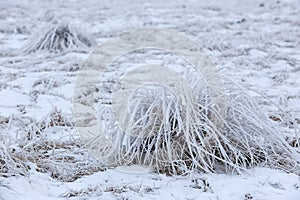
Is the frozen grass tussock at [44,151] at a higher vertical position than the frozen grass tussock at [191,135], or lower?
lower

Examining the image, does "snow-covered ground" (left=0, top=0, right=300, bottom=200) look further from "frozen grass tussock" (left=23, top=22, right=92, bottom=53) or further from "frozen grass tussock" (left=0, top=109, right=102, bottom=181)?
"frozen grass tussock" (left=23, top=22, right=92, bottom=53)

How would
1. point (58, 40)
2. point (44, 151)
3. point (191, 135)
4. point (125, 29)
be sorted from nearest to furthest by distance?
point (191, 135) → point (44, 151) → point (58, 40) → point (125, 29)

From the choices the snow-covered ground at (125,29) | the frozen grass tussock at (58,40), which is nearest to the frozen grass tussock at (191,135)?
the snow-covered ground at (125,29)

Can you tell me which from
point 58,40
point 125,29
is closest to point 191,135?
point 58,40

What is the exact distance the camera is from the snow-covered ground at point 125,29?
6.68 ft

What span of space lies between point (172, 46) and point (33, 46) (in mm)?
1513

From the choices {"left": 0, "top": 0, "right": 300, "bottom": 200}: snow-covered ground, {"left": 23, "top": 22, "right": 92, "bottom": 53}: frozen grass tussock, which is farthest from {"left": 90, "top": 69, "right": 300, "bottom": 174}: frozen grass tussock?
{"left": 23, "top": 22, "right": 92, "bottom": 53}: frozen grass tussock

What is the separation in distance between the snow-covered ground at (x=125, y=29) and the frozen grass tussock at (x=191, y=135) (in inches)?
3.3

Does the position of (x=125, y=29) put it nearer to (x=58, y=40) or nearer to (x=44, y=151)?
(x=58, y=40)

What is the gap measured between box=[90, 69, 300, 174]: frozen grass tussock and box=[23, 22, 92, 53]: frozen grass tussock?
2.77 m

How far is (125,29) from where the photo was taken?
5961 millimetres

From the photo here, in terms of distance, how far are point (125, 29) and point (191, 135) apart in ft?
12.8

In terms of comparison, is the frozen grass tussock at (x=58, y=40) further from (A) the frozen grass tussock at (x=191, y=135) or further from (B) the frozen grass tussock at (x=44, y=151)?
(A) the frozen grass tussock at (x=191, y=135)

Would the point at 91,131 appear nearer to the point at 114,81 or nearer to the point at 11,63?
the point at 114,81
